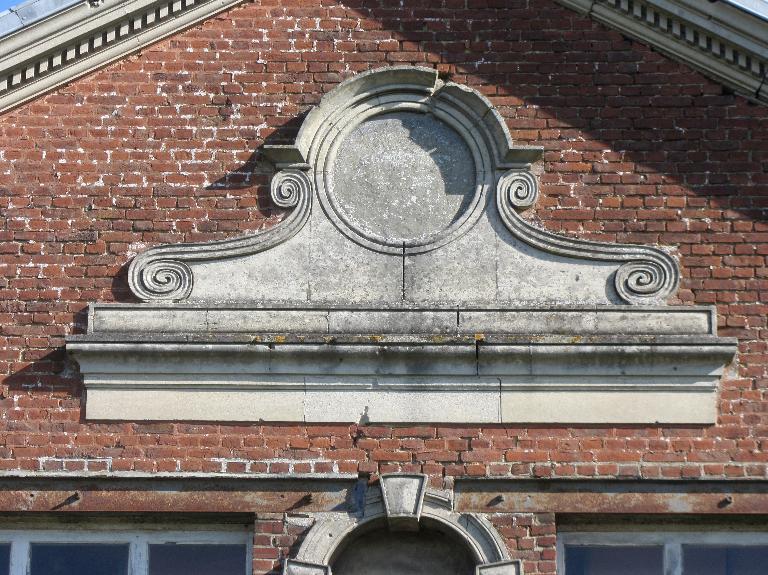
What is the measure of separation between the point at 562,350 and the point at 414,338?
90 centimetres

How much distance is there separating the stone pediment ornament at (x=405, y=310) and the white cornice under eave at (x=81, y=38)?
1.23 meters

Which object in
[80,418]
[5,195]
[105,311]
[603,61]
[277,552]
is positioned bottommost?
[277,552]

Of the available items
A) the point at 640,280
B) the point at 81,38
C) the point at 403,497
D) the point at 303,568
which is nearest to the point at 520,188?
the point at 640,280

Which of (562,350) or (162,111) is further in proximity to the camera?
(162,111)

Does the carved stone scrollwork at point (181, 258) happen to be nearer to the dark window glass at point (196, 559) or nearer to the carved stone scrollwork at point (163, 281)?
the carved stone scrollwork at point (163, 281)

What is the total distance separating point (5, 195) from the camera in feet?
34.6

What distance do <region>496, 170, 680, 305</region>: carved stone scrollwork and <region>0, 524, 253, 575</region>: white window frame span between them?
2.54 meters

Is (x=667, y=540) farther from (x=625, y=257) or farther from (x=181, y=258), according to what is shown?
(x=181, y=258)

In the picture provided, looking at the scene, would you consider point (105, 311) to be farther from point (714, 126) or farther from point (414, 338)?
point (714, 126)

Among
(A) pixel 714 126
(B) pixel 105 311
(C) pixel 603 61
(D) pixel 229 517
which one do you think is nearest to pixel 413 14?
(C) pixel 603 61

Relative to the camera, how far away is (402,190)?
10.5 m

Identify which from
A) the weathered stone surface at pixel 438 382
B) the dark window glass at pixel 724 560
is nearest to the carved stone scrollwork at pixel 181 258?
the weathered stone surface at pixel 438 382

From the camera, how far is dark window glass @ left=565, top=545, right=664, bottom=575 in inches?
387

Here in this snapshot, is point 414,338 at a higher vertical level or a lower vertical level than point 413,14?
lower
